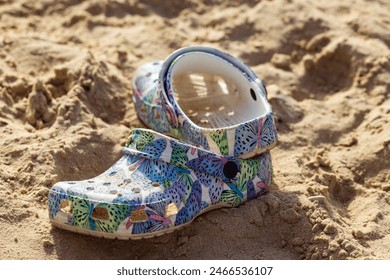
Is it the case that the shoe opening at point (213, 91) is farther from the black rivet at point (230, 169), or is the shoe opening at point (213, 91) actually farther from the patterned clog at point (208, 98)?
the black rivet at point (230, 169)

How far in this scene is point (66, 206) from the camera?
2393 mm

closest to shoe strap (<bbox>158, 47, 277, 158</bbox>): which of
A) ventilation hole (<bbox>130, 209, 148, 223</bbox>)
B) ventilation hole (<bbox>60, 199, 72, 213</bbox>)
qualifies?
ventilation hole (<bbox>130, 209, 148, 223</bbox>)

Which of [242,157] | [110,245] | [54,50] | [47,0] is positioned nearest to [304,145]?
[242,157]

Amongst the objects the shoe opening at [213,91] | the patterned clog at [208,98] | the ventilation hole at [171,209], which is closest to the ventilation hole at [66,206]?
the ventilation hole at [171,209]

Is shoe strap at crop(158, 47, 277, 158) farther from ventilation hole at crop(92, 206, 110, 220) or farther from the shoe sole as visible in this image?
ventilation hole at crop(92, 206, 110, 220)

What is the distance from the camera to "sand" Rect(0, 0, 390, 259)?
2387 millimetres

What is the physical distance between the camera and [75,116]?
287 centimetres

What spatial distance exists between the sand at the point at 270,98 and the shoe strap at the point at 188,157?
0.37ft

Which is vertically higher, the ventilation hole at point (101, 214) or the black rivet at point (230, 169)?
the black rivet at point (230, 169)

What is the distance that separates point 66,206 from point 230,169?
52cm

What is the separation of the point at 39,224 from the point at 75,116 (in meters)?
0.59

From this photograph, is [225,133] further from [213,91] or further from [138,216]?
[213,91]

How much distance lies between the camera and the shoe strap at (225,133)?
2.46m

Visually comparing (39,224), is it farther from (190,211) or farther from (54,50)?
(54,50)
